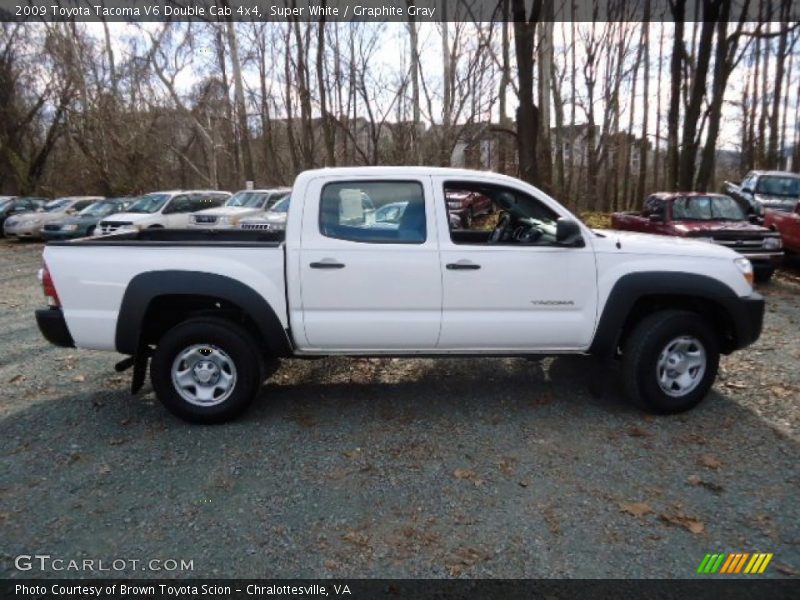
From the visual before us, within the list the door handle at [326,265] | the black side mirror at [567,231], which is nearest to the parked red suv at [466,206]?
the black side mirror at [567,231]

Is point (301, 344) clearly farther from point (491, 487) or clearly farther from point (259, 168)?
point (259, 168)

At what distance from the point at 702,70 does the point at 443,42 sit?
38.5 ft

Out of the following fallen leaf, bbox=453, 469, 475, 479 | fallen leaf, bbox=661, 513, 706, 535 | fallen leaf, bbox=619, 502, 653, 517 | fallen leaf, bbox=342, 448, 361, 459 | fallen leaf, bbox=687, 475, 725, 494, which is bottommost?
fallen leaf, bbox=661, 513, 706, 535

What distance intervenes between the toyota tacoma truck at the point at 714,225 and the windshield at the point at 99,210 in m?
16.0

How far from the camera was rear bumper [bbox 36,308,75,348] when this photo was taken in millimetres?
3793

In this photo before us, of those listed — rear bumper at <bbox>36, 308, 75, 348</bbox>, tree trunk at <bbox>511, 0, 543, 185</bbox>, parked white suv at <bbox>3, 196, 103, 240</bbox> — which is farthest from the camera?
parked white suv at <bbox>3, 196, 103, 240</bbox>

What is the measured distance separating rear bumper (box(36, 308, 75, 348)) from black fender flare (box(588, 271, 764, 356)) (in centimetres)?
403

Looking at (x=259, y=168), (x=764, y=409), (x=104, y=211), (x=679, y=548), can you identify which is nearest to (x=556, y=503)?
(x=679, y=548)

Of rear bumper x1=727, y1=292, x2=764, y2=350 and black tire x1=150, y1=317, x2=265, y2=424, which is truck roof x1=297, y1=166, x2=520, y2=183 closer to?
black tire x1=150, y1=317, x2=265, y2=424

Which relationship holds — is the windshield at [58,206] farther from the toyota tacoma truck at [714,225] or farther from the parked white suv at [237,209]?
the toyota tacoma truck at [714,225]

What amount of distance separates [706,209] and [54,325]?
10.3m

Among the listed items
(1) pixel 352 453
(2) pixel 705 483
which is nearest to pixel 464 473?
(1) pixel 352 453

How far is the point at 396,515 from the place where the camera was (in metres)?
2.90

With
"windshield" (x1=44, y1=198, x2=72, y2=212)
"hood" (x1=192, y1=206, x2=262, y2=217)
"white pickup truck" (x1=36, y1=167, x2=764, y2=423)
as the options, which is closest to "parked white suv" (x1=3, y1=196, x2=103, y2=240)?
"windshield" (x1=44, y1=198, x2=72, y2=212)
